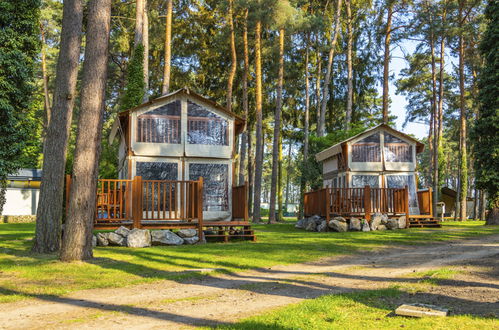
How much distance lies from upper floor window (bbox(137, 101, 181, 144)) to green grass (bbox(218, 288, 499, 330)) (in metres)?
11.4

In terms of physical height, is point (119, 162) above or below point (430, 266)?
above

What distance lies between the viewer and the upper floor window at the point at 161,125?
51.9ft

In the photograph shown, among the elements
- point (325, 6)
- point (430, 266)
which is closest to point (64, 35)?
point (430, 266)

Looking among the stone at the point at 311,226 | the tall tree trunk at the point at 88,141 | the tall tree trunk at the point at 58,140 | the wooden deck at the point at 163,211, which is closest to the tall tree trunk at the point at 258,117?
the stone at the point at 311,226

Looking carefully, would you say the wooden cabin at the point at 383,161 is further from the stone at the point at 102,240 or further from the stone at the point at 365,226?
the stone at the point at 102,240

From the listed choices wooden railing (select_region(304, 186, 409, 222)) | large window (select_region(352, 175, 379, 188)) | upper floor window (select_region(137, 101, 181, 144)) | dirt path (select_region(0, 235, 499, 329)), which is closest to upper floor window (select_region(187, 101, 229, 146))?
upper floor window (select_region(137, 101, 181, 144))

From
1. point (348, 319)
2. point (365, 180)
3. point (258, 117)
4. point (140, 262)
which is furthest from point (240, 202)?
point (258, 117)

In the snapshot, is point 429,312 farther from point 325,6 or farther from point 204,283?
point 325,6

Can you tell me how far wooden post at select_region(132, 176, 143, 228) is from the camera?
12.7 m

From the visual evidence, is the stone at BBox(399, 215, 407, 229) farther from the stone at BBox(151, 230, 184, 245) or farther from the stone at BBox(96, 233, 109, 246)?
the stone at BBox(96, 233, 109, 246)

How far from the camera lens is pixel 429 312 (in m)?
4.73

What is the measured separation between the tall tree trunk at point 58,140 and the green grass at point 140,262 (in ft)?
2.13

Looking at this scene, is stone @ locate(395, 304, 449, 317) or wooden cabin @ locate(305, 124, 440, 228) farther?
wooden cabin @ locate(305, 124, 440, 228)

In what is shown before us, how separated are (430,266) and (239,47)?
83.1ft
